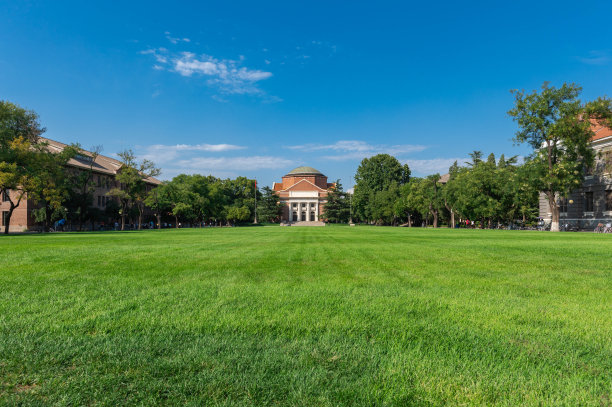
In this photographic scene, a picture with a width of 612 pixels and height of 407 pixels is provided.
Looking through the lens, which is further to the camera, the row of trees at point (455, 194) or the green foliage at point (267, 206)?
the green foliage at point (267, 206)

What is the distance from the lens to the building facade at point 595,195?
37.0 meters

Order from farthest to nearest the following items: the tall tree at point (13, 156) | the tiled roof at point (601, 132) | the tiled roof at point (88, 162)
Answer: the tiled roof at point (88, 162) → the tiled roof at point (601, 132) → the tall tree at point (13, 156)

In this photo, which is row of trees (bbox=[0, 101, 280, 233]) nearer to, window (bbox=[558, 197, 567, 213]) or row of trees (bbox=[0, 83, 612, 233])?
row of trees (bbox=[0, 83, 612, 233])

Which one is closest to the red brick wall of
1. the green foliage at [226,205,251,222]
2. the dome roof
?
the green foliage at [226,205,251,222]

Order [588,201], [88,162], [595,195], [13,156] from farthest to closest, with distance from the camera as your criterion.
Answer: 1. [88,162]
2. [588,201]
3. [595,195]
4. [13,156]

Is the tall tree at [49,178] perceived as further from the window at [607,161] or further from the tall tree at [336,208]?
the tall tree at [336,208]

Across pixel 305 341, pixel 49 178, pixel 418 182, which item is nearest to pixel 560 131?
pixel 418 182

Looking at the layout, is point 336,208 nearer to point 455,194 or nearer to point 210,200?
point 210,200

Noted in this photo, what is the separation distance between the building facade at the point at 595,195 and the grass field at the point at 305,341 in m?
39.8

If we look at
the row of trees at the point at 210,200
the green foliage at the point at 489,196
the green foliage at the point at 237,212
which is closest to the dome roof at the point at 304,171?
the row of trees at the point at 210,200

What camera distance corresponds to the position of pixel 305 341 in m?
Answer: 3.46

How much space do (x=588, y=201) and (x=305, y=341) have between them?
47787 mm

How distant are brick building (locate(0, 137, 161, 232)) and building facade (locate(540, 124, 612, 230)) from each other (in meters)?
58.8

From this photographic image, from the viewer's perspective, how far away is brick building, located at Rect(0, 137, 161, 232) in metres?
46.3
